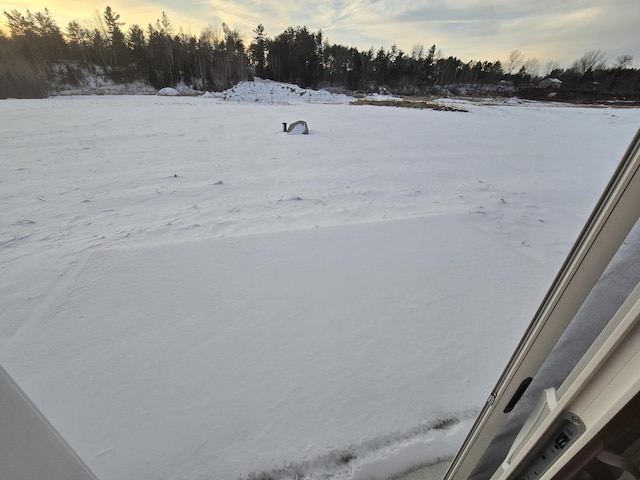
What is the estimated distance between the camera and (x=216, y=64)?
101ft

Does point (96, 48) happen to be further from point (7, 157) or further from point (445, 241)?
point (445, 241)

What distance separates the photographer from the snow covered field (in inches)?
59.3

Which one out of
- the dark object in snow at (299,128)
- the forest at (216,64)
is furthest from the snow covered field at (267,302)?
the forest at (216,64)

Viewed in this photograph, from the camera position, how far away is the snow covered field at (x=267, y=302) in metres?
1.51

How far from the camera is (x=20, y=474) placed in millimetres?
625

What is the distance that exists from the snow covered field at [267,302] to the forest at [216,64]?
1705 centimetres

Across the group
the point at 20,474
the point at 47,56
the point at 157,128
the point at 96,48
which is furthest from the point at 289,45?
the point at 20,474

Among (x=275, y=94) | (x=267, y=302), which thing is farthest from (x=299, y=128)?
(x=275, y=94)

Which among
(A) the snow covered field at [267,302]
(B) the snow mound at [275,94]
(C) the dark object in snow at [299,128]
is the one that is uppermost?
(C) the dark object in snow at [299,128]

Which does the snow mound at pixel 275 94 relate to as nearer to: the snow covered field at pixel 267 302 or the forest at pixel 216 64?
the forest at pixel 216 64

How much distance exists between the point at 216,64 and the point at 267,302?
35.7m

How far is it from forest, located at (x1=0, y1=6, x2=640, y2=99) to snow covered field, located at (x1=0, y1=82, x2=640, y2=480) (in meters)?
17.0

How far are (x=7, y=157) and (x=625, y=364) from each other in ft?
27.7

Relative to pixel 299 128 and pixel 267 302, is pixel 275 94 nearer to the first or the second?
pixel 299 128
